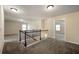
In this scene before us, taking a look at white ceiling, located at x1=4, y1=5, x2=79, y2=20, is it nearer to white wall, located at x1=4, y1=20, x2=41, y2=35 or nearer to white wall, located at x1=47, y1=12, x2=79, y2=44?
white wall, located at x1=4, y1=20, x2=41, y2=35

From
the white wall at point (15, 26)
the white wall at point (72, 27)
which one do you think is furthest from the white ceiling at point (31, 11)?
the white wall at point (72, 27)

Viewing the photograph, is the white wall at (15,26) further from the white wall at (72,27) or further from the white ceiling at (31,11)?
the white wall at (72,27)

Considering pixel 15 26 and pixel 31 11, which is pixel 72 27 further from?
pixel 15 26

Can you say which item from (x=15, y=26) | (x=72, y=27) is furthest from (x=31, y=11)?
(x=72, y=27)

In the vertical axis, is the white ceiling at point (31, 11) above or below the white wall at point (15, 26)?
above

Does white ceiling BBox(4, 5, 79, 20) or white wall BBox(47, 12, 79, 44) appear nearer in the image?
white ceiling BBox(4, 5, 79, 20)

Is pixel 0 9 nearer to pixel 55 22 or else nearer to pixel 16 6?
pixel 16 6

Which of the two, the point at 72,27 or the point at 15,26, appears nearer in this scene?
the point at 15,26

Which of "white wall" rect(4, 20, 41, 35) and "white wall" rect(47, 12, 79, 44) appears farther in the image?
"white wall" rect(47, 12, 79, 44)

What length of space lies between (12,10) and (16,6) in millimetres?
149

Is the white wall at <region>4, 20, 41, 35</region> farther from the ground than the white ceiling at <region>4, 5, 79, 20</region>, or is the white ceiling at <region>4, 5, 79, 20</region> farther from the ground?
the white ceiling at <region>4, 5, 79, 20</region>

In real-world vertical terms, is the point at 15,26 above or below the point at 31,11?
below

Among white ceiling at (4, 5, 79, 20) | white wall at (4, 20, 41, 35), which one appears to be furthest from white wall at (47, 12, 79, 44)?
white wall at (4, 20, 41, 35)
